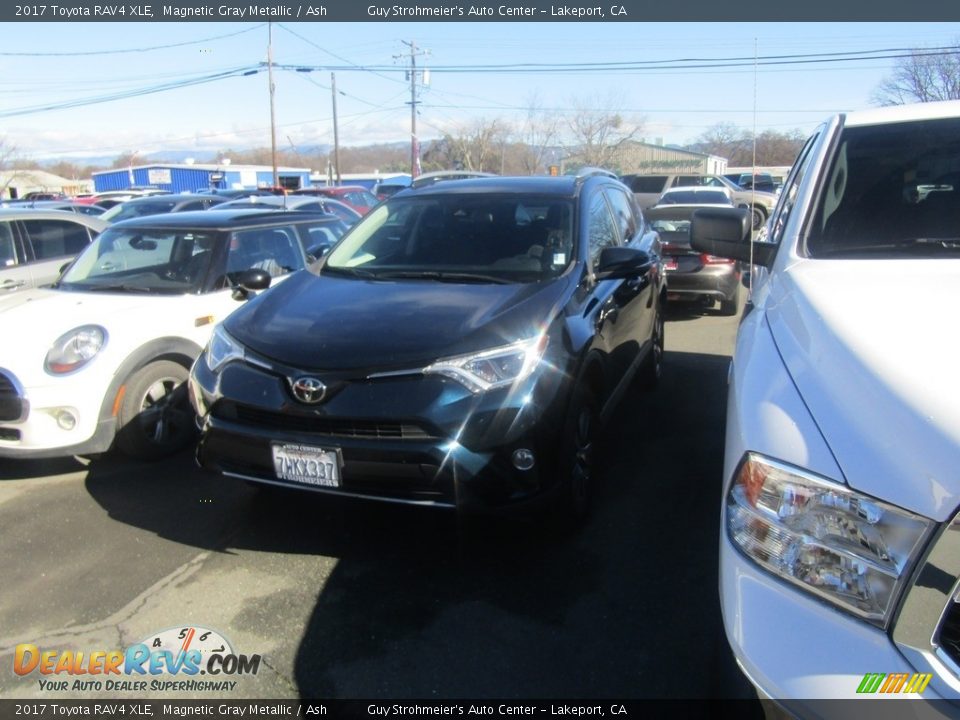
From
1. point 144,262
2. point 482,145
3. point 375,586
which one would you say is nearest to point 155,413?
point 144,262

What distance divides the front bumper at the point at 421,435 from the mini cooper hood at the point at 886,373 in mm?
1133

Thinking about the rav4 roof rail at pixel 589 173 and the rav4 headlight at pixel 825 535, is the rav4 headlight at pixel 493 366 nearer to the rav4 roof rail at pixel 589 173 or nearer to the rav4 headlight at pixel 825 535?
the rav4 headlight at pixel 825 535

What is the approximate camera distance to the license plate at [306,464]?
3066mm

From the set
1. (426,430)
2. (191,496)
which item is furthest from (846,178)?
(191,496)

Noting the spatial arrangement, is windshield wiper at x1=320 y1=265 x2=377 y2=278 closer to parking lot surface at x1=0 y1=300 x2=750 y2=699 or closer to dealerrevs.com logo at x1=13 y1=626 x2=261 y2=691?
parking lot surface at x1=0 y1=300 x2=750 y2=699

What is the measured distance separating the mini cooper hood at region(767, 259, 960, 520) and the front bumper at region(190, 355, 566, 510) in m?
1.13

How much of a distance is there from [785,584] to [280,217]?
5.45 m

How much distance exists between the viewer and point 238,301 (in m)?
5.31

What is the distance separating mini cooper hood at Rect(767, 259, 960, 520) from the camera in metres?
1.45

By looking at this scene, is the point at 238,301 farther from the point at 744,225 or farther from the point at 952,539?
the point at 952,539

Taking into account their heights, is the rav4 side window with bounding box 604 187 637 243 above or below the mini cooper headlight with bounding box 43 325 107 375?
above

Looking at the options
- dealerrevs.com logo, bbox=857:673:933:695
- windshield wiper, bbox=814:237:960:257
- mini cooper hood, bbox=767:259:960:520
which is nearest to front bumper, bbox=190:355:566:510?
mini cooper hood, bbox=767:259:960:520

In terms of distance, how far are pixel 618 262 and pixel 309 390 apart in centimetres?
189

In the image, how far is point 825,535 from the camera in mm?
1584
